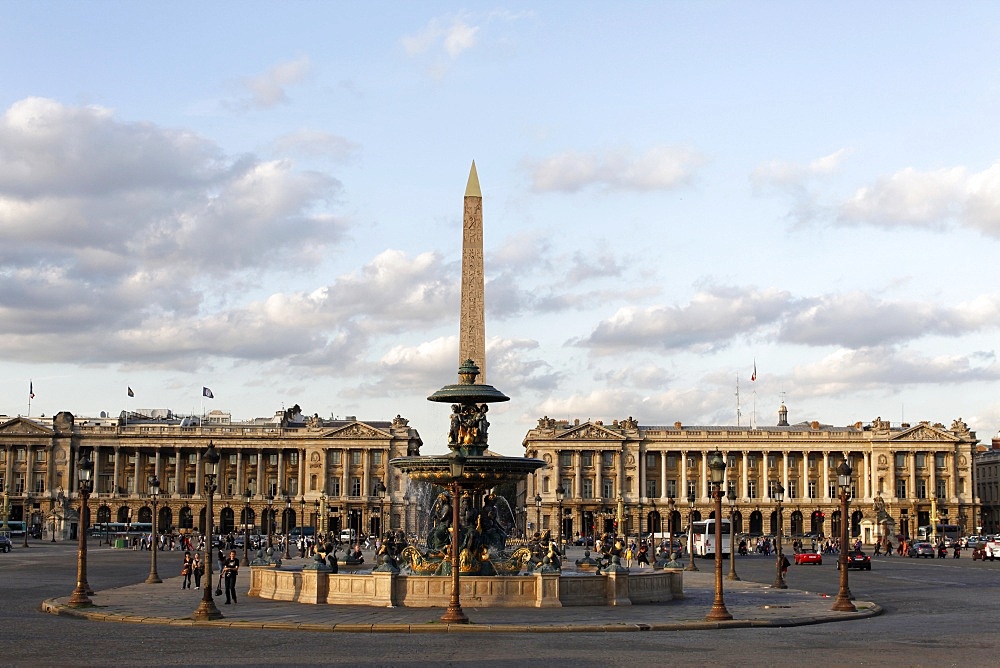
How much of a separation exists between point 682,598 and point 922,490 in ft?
373

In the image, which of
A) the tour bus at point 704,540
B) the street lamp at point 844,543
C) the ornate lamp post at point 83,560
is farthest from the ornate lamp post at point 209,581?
the tour bus at point 704,540

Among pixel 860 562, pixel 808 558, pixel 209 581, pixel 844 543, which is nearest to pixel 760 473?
pixel 808 558

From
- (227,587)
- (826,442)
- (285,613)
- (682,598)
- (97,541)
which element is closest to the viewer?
(285,613)

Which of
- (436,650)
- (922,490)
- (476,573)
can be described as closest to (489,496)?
(476,573)

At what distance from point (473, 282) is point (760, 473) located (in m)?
88.4

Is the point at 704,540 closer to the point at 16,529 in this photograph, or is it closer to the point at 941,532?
the point at 941,532

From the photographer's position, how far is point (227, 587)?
112 feet

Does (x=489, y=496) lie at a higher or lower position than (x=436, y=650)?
higher

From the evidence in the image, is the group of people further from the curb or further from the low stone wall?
the curb

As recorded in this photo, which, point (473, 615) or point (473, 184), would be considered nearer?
point (473, 615)

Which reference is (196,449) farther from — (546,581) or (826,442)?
(546,581)

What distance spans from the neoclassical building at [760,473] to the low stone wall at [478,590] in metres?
107

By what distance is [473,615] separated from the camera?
30.0m

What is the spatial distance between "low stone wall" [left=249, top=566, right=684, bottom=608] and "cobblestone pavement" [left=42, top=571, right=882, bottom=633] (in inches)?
18.6
